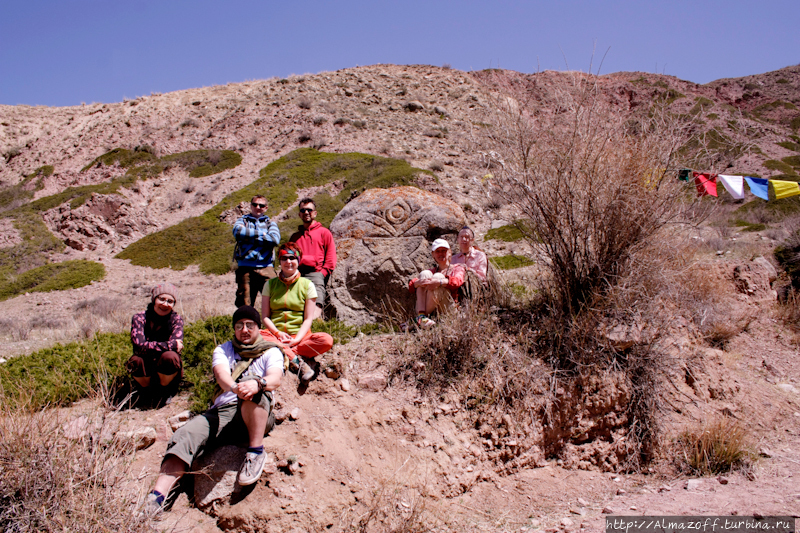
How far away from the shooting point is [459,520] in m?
3.15

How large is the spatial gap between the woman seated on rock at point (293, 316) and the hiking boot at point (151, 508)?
137 cm

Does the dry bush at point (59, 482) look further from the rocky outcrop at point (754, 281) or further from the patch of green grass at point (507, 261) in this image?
the rocky outcrop at point (754, 281)

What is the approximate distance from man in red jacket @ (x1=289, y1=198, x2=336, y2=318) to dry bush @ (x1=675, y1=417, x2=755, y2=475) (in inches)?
150

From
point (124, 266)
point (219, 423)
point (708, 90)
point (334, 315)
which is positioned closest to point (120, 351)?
point (219, 423)

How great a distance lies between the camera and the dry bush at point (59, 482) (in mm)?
2338

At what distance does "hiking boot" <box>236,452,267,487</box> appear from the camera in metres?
3.01

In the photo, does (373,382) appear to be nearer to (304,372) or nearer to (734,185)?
(304,372)

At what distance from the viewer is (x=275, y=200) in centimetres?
1683

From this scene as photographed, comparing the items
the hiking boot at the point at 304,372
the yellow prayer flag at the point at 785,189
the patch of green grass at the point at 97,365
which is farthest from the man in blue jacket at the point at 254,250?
the yellow prayer flag at the point at 785,189

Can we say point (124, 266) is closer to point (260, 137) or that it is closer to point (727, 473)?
point (260, 137)

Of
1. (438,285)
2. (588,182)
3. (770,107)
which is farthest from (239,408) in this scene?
(770,107)

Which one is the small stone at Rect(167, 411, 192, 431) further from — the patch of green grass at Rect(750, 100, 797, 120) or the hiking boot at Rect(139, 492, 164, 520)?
the patch of green grass at Rect(750, 100, 797, 120)

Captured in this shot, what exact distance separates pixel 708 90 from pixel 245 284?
46.8 meters

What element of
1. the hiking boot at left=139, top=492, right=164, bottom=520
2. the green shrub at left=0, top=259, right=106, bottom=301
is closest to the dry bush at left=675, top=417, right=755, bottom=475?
the hiking boot at left=139, top=492, right=164, bottom=520
